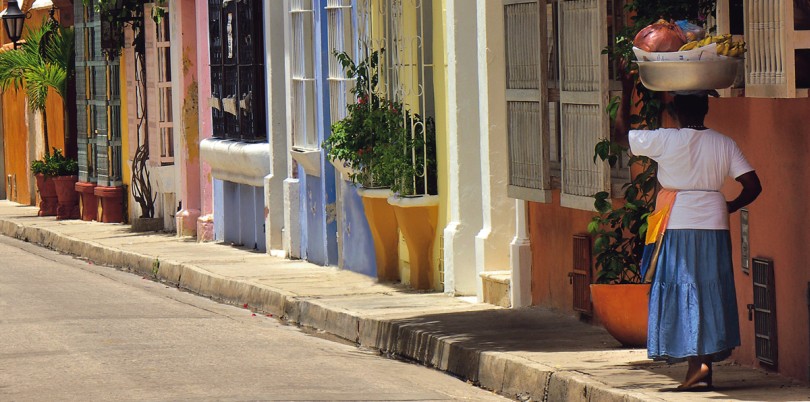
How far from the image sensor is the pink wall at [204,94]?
69.2 ft

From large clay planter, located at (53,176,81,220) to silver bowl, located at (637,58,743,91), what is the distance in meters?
18.8

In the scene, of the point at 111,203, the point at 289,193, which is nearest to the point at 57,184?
the point at 111,203

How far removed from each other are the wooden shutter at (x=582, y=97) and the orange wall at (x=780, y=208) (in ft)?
3.73

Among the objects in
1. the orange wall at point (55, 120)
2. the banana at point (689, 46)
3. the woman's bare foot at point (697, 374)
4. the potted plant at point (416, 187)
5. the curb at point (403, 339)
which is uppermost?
the banana at point (689, 46)

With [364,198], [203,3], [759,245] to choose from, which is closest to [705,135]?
[759,245]

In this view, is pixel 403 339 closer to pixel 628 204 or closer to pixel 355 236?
pixel 628 204

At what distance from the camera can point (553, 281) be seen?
12539mm

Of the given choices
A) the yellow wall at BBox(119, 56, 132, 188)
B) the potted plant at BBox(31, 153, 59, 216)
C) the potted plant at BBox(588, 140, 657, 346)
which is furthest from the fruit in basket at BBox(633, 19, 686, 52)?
the potted plant at BBox(31, 153, 59, 216)

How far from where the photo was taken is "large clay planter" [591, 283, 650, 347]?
10.2 meters

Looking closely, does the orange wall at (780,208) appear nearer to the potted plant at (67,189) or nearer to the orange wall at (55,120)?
the potted plant at (67,189)

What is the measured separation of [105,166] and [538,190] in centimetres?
1412

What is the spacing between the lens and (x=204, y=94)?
69.6ft

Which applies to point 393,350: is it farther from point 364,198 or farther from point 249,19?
point 249,19

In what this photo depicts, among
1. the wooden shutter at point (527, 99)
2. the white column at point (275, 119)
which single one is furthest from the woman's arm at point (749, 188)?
the white column at point (275, 119)
